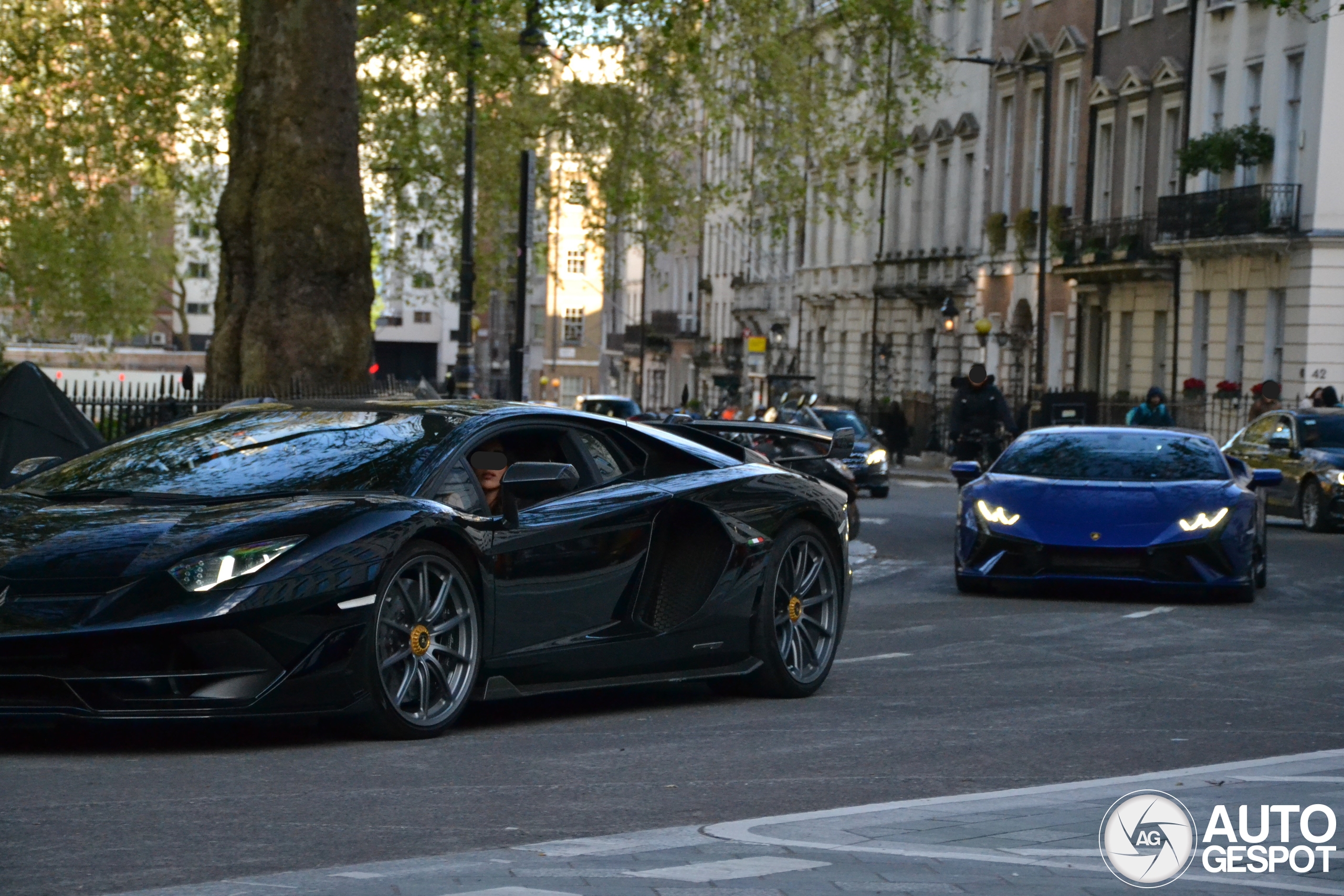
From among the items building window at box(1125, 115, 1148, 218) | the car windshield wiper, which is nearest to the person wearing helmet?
the car windshield wiper

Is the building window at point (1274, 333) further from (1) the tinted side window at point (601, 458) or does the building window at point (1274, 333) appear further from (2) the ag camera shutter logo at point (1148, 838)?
(2) the ag camera shutter logo at point (1148, 838)

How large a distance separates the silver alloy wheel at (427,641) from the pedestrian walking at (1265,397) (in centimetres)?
2763

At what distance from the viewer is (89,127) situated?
132ft

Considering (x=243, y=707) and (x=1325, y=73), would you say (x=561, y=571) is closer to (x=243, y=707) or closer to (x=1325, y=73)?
(x=243, y=707)

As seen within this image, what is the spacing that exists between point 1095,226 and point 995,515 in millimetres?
37762

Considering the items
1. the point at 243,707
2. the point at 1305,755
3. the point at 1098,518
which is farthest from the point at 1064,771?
the point at 1098,518

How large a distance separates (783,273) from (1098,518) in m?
70.9

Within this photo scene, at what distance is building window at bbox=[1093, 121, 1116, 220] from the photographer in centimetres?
5381

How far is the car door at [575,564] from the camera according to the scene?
29.2ft

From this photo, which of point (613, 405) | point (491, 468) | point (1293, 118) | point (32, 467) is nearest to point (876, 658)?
point (491, 468)

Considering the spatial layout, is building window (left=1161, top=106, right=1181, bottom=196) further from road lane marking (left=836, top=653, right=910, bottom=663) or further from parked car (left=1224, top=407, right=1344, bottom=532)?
road lane marking (left=836, top=653, right=910, bottom=663)

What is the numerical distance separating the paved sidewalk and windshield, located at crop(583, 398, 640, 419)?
123ft

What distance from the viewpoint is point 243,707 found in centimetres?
787

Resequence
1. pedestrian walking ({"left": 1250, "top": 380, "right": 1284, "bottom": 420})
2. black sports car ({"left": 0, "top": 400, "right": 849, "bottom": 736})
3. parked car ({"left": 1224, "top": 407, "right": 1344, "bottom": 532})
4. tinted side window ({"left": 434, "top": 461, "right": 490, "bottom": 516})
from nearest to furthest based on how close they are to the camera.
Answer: black sports car ({"left": 0, "top": 400, "right": 849, "bottom": 736}) → tinted side window ({"left": 434, "top": 461, "right": 490, "bottom": 516}) → parked car ({"left": 1224, "top": 407, "right": 1344, "bottom": 532}) → pedestrian walking ({"left": 1250, "top": 380, "right": 1284, "bottom": 420})
